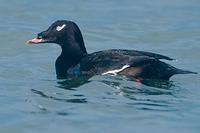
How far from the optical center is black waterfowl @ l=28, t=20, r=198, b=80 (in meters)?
13.1

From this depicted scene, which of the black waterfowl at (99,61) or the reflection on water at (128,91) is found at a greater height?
the black waterfowl at (99,61)

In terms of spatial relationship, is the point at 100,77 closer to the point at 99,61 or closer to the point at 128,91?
the point at 99,61

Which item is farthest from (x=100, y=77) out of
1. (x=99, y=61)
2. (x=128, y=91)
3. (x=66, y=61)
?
(x=66, y=61)

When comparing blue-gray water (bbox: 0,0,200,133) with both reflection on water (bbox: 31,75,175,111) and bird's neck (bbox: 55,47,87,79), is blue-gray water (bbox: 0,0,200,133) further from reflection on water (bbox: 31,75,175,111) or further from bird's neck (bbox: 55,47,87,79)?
bird's neck (bbox: 55,47,87,79)

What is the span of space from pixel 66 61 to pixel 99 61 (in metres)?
0.97

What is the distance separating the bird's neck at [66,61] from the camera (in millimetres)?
14000

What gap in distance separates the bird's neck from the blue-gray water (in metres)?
0.24

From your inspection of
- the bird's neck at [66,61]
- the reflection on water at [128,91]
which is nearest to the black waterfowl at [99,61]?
the bird's neck at [66,61]

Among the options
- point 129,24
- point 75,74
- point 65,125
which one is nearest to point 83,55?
point 75,74

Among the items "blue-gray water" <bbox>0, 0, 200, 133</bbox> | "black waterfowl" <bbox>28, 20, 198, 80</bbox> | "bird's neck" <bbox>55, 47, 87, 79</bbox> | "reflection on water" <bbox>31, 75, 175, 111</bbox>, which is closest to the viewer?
"blue-gray water" <bbox>0, 0, 200, 133</bbox>

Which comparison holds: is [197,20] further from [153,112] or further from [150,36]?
[153,112]

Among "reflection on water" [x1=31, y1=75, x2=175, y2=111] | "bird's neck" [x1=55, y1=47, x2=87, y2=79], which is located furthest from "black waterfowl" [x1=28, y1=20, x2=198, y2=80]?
"reflection on water" [x1=31, y1=75, x2=175, y2=111]

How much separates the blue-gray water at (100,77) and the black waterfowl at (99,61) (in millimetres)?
157

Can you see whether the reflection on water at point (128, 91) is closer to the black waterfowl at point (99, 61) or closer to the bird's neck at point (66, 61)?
the black waterfowl at point (99, 61)
